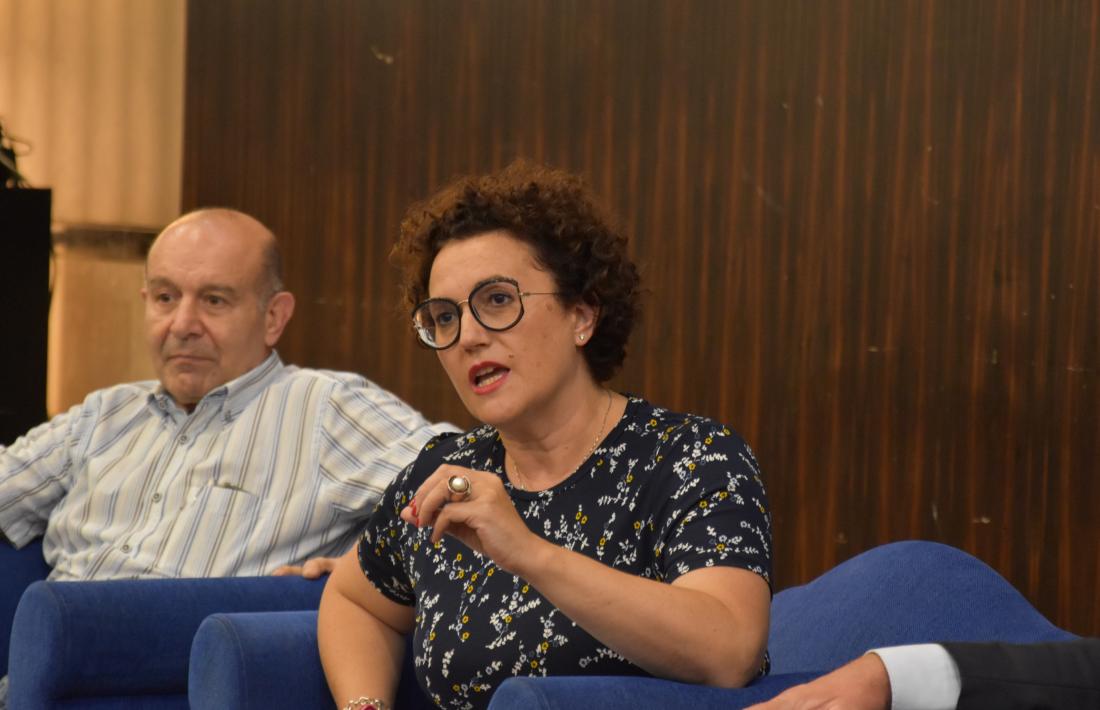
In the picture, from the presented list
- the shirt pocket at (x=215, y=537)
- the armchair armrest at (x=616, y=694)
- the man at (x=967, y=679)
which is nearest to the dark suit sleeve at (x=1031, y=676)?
the man at (x=967, y=679)

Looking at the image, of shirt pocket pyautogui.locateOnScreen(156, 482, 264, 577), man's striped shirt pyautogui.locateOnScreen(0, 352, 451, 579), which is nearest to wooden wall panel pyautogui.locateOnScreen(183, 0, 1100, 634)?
man's striped shirt pyautogui.locateOnScreen(0, 352, 451, 579)

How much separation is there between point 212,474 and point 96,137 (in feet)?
6.83

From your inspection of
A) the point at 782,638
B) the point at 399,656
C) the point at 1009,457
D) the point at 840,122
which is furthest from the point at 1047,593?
the point at 399,656

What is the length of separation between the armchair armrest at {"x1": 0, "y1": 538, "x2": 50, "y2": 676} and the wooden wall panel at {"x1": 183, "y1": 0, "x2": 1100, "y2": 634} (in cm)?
114

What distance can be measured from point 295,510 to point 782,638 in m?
1.07

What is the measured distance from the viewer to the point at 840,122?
2.99m

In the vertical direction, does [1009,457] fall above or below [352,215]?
below

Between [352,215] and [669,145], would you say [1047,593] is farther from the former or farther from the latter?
[352,215]

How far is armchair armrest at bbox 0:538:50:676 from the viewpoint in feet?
9.28

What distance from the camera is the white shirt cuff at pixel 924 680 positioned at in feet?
4.70

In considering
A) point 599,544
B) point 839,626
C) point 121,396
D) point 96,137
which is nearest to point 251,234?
point 121,396

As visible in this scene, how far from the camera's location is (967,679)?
1.43 metres

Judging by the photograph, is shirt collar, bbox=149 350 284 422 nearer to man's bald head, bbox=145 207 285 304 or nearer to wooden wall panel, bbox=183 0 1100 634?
man's bald head, bbox=145 207 285 304

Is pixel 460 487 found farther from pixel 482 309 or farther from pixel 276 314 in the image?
pixel 276 314
